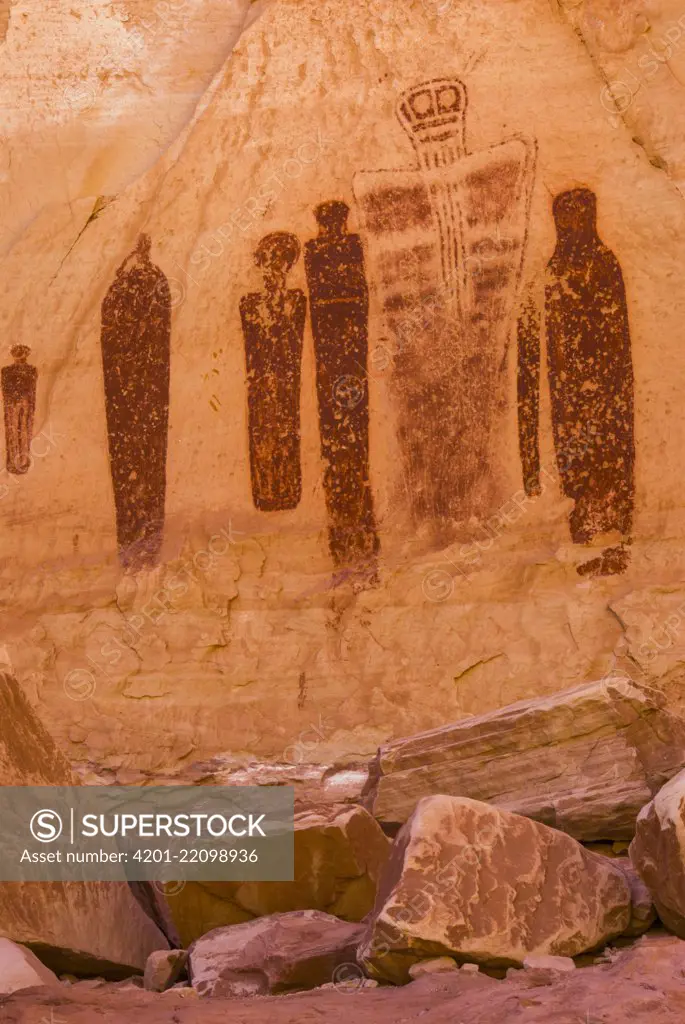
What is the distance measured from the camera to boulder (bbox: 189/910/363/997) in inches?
139

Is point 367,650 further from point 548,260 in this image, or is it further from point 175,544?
point 548,260

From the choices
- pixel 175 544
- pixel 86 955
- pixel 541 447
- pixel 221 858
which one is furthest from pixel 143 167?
pixel 86 955

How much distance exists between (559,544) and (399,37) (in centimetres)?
252

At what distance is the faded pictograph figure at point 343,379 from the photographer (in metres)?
5.71

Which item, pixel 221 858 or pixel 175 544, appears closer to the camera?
pixel 221 858

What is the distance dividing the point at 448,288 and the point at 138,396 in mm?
1547

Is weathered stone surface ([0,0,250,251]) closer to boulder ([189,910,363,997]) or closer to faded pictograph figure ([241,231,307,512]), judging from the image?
faded pictograph figure ([241,231,307,512])

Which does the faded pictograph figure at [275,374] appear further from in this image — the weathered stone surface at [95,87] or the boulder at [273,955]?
the boulder at [273,955]

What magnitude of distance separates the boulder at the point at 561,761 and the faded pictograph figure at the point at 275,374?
1.57 metres

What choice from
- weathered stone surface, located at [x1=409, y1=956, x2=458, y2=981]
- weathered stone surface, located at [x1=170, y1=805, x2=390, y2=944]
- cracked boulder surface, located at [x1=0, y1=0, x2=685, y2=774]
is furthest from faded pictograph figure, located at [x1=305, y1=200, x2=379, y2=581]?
weathered stone surface, located at [x1=409, y1=956, x2=458, y2=981]

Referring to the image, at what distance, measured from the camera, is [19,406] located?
6.12m

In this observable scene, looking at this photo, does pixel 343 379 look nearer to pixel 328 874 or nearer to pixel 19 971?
pixel 328 874

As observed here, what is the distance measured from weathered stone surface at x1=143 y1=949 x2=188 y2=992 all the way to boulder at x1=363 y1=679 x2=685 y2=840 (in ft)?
3.44

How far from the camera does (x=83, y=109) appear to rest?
6.38m
